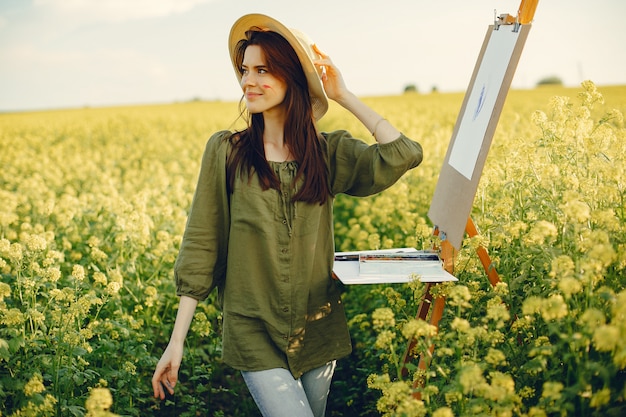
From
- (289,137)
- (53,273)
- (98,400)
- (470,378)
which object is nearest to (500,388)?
(470,378)

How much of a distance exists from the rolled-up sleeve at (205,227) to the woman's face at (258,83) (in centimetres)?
22

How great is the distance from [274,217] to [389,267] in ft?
1.83

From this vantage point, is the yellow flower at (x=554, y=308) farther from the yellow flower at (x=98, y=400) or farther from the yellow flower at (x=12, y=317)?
the yellow flower at (x=12, y=317)

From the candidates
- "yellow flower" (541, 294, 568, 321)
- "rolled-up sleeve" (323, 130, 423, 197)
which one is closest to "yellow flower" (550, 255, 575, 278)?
"yellow flower" (541, 294, 568, 321)

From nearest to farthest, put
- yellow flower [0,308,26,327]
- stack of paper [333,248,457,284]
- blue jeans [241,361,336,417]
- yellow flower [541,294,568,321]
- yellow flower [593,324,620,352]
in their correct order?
yellow flower [593,324,620,352], yellow flower [541,294,568,321], blue jeans [241,361,336,417], stack of paper [333,248,457,284], yellow flower [0,308,26,327]

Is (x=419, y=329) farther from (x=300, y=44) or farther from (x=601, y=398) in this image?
(x=300, y=44)

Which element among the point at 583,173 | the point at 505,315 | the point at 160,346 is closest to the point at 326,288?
the point at 505,315

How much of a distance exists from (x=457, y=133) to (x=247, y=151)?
3.69 feet

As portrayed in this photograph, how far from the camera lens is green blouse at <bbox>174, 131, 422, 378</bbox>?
276cm

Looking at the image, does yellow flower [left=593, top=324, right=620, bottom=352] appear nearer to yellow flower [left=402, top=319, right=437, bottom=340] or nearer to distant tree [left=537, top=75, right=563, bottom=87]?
yellow flower [left=402, top=319, right=437, bottom=340]

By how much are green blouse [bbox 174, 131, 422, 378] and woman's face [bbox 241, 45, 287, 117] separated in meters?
0.21

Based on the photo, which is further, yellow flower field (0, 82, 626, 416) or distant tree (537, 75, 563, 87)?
distant tree (537, 75, 563, 87)

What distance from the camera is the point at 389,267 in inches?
113

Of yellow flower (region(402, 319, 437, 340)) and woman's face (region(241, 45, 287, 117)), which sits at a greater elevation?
woman's face (region(241, 45, 287, 117))
